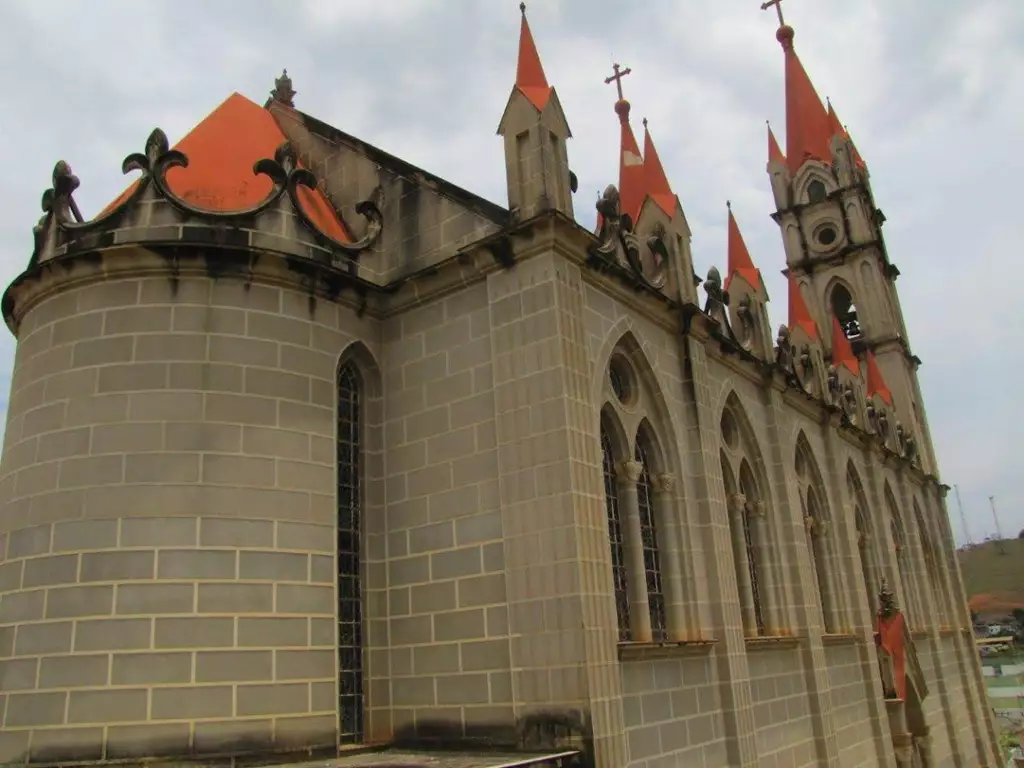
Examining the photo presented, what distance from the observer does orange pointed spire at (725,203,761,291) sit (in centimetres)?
1881

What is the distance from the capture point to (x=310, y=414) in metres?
11.4

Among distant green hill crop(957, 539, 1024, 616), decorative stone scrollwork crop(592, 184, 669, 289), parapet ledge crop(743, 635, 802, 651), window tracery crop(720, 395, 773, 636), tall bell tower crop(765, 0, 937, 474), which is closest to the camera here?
decorative stone scrollwork crop(592, 184, 669, 289)

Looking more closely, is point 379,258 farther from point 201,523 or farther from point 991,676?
point 991,676

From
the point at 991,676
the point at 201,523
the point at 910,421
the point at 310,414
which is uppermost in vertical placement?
the point at 910,421

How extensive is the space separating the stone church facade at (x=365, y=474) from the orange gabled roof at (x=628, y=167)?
13.9 feet

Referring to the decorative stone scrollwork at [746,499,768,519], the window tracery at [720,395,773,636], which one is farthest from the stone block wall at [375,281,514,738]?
the decorative stone scrollwork at [746,499,768,519]

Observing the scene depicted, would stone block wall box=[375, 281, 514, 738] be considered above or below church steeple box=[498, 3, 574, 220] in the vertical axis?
below

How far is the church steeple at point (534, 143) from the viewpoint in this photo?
38.1ft

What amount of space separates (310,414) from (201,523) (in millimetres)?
1939

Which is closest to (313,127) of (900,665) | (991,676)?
(900,665)

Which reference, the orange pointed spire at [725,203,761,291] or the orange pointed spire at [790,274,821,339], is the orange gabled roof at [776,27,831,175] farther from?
the orange pointed spire at [725,203,761,291]

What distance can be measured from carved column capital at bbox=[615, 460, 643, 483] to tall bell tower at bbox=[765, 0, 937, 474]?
25734 mm

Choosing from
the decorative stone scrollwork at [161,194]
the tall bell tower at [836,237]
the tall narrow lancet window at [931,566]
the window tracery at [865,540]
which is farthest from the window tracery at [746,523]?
the tall bell tower at [836,237]

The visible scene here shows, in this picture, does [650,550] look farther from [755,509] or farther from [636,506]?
[755,509]
